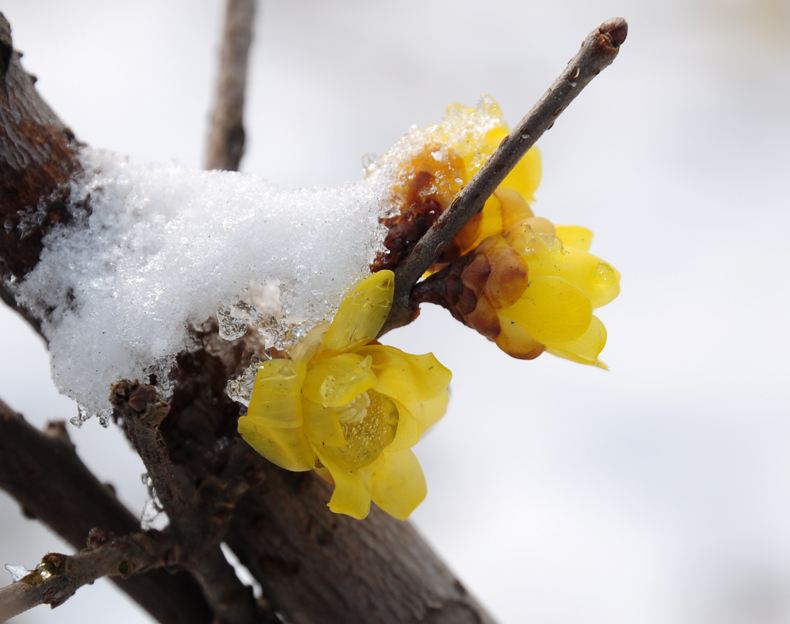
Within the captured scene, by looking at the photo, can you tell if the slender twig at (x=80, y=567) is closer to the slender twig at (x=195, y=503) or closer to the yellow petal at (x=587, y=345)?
the slender twig at (x=195, y=503)

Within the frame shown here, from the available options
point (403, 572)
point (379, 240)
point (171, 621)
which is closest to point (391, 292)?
point (379, 240)

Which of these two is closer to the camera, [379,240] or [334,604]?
[379,240]

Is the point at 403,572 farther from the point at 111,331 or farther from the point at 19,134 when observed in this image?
the point at 19,134

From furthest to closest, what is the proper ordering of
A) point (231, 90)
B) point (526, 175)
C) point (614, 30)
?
point (231, 90)
point (526, 175)
point (614, 30)

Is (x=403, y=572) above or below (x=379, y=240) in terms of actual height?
below

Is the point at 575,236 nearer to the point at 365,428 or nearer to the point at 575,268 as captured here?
the point at 575,268

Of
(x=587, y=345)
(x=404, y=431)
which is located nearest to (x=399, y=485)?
(x=404, y=431)

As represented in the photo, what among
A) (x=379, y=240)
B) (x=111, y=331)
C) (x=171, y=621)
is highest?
(x=379, y=240)

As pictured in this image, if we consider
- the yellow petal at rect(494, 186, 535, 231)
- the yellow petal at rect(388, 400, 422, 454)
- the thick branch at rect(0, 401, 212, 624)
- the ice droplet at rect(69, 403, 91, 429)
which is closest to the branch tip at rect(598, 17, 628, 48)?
the yellow petal at rect(494, 186, 535, 231)
